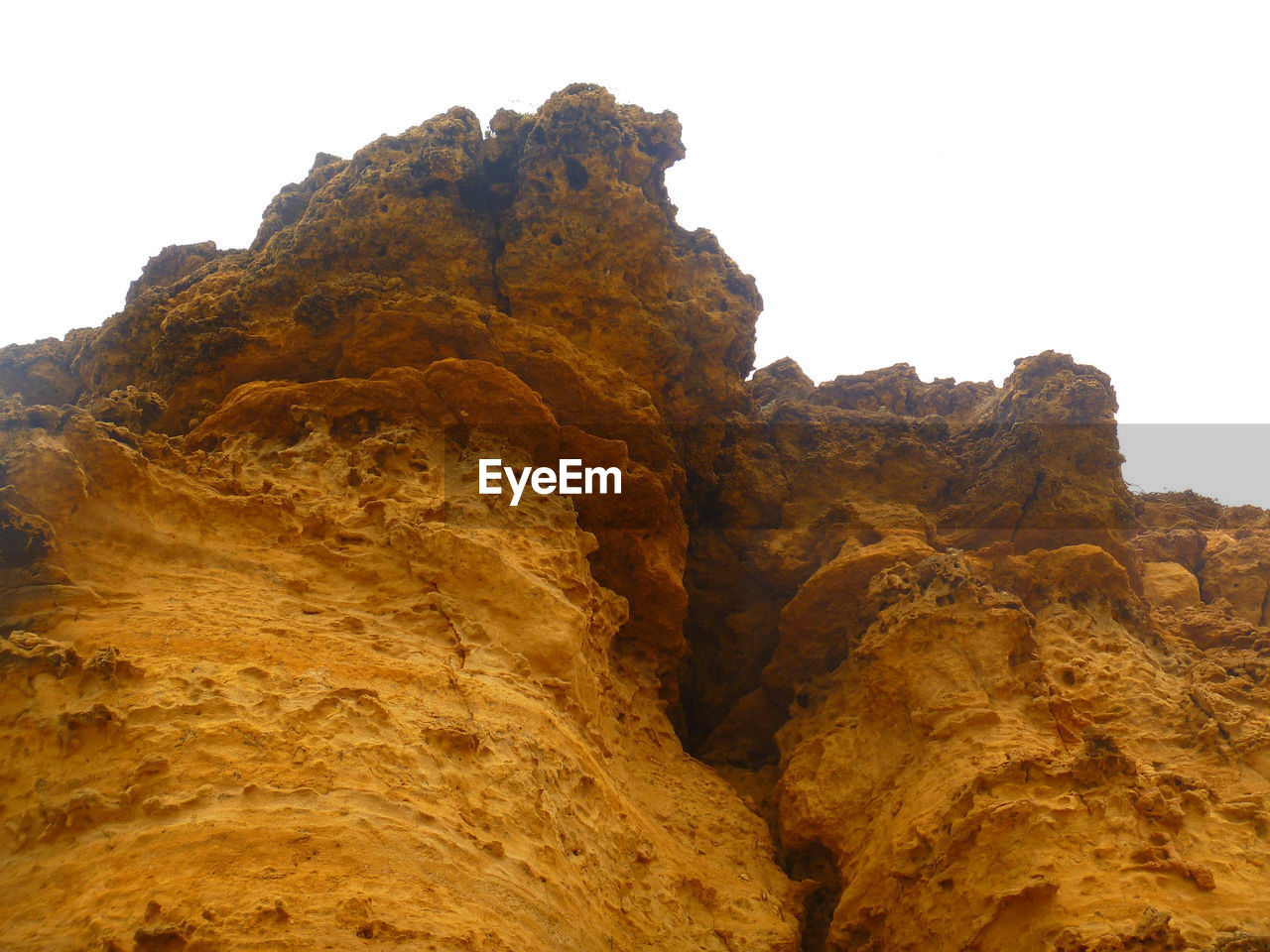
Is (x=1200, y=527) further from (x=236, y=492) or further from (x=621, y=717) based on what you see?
(x=236, y=492)

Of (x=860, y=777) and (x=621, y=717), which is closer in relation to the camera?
(x=860, y=777)

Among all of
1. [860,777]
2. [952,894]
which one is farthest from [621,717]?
[952,894]

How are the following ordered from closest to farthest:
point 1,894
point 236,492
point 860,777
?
point 1,894, point 236,492, point 860,777

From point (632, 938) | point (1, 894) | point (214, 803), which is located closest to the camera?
point (1, 894)

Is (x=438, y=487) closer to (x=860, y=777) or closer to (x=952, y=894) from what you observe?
(x=860, y=777)

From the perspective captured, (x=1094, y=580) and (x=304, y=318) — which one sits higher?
(x=304, y=318)

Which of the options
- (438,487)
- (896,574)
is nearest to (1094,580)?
(896,574)

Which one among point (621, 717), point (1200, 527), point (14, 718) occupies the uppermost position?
point (1200, 527)
